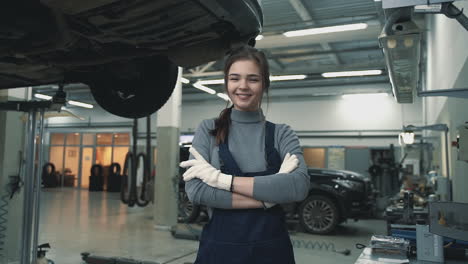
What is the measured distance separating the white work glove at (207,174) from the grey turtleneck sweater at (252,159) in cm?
2

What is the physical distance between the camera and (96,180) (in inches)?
599

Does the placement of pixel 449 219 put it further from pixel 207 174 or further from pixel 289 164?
pixel 207 174

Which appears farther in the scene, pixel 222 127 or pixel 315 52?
pixel 315 52

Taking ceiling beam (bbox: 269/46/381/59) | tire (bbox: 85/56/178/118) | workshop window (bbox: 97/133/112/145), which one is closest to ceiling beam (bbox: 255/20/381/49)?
ceiling beam (bbox: 269/46/381/59)

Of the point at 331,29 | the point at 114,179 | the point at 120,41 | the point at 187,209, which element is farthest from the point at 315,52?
the point at 114,179

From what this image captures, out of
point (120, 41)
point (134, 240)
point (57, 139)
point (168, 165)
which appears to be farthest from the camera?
point (57, 139)

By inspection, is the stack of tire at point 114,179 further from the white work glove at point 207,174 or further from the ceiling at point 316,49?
the white work glove at point 207,174

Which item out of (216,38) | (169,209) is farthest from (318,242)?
(216,38)

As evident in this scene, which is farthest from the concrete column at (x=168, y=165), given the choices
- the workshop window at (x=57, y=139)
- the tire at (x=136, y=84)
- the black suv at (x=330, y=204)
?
the workshop window at (x=57, y=139)

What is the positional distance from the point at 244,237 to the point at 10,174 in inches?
160

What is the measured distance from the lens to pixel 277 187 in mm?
1159

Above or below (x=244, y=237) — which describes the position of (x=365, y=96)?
above

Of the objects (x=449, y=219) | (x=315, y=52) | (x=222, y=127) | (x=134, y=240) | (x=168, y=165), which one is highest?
(x=315, y=52)

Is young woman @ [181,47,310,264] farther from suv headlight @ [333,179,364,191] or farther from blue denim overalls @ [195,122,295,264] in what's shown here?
suv headlight @ [333,179,364,191]
